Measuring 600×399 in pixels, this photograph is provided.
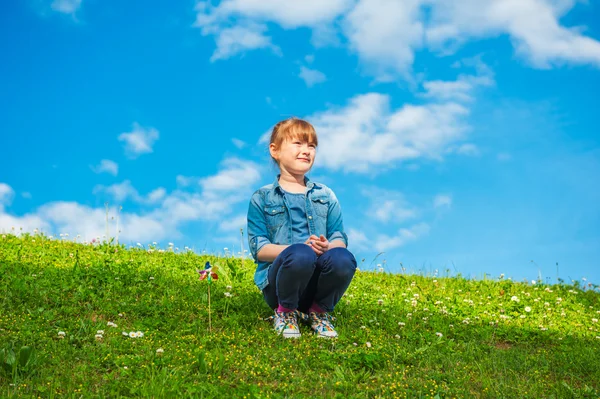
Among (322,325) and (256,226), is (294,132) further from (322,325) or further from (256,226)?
(322,325)

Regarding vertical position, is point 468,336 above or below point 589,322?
below

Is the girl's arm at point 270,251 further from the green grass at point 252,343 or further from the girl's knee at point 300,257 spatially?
the green grass at point 252,343

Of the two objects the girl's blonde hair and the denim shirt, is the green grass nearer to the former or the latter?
the denim shirt

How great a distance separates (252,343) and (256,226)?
1.23 meters

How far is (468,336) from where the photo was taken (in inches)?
273

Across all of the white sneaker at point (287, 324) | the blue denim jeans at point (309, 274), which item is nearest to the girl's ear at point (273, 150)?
the blue denim jeans at point (309, 274)

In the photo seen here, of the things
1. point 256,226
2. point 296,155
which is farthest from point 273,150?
point 256,226

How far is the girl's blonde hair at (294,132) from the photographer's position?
627 cm

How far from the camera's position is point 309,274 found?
593 centimetres

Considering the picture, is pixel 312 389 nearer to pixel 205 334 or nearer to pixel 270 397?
pixel 270 397

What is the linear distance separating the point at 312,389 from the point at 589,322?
578cm

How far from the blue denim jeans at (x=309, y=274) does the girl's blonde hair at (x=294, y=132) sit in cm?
116

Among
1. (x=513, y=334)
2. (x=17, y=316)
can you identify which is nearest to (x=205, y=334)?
(x=17, y=316)

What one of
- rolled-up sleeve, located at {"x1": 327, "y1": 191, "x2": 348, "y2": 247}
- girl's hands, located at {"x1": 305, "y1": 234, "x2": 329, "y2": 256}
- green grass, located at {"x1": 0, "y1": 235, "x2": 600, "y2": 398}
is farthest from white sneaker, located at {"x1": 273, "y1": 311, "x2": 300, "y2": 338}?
rolled-up sleeve, located at {"x1": 327, "y1": 191, "x2": 348, "y2": 247}
